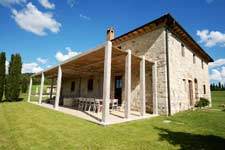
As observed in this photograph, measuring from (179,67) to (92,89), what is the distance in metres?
8.02

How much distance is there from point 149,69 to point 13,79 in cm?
1492

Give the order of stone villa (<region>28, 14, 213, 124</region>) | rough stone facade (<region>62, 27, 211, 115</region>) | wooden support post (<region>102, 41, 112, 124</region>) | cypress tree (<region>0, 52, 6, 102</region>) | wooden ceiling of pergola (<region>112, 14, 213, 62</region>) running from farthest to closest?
cypress tree (<region>0, 52, 6, 102</region>), wooden ceiling of pergola (<region>112, 14, 213, 62</region>), rough stone facade (<region>62, 27, 211, 115</region>), stone villa (<region>28, 14, 213, 124</region>), wooden support post (<region>102, 41, 112, 124</region>)

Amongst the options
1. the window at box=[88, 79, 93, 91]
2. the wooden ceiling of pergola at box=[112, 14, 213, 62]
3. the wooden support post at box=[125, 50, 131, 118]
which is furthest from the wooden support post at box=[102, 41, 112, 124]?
the window at box=[88, 79, 93, 91]

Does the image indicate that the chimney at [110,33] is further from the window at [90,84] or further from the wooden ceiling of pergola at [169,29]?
the window at [90,84]

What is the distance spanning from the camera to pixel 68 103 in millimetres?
13055

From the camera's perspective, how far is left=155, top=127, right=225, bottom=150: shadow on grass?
3.65 metres

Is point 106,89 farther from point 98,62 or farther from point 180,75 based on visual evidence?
point 180,75

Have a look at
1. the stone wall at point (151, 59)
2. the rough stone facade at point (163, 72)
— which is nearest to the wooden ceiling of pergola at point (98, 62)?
the rough stone facade at point (163, 72)

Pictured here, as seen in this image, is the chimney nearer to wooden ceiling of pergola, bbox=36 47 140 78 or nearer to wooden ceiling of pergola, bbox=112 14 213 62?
wooden ceiling of pergola, bbox=112 14 213 62

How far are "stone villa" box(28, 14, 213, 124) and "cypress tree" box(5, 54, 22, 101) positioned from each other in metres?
7.56

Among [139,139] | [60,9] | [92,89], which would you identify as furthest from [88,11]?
[139,139]

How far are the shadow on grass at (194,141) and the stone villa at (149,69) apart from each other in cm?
235

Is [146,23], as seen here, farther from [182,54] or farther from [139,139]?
[139,139]

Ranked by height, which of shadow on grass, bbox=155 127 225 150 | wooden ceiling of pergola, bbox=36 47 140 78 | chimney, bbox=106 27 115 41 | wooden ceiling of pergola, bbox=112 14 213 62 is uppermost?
chimney, bbox=106 27 115 41
